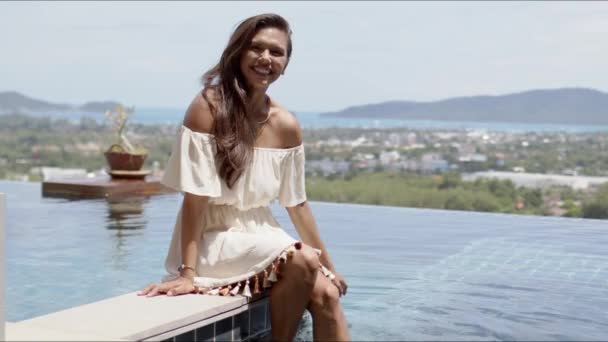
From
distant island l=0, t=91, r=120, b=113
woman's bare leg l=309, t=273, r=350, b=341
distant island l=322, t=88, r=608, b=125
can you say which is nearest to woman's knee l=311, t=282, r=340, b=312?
woman's bare leg l=309, t=273, r=350, b=341

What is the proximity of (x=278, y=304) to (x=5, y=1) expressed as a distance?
20530 millimetres

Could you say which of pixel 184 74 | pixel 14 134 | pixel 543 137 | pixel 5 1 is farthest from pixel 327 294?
pixel 184 74

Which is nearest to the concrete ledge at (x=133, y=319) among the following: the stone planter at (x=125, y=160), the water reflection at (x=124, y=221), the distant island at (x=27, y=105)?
the water reflection at (x=124, y=221)

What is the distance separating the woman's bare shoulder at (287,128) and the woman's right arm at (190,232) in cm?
27

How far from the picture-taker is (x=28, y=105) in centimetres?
1961

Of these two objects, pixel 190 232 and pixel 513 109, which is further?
pixel 513 109

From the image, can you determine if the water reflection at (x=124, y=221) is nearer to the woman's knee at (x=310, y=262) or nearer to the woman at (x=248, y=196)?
the woman at (x=248, y=196)

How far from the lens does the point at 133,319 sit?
224 cm

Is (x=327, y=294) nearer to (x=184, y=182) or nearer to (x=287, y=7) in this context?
(x=184, y=182)

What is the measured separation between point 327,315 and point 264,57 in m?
0.82

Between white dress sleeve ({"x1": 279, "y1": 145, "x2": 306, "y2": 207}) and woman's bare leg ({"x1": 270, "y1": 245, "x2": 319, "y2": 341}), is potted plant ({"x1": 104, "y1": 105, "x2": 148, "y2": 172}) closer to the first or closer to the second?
white dress sleeve ({"x1": 279, "y1": 145, "x2": 306, "y2": 207})

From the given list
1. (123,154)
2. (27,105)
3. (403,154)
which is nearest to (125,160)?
(123,154)

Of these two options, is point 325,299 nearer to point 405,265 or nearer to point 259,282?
point 259,282

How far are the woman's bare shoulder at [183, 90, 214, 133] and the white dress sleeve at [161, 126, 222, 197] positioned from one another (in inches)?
0.6
